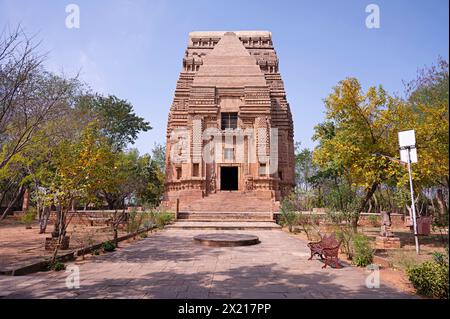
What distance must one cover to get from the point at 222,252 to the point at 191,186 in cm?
1726

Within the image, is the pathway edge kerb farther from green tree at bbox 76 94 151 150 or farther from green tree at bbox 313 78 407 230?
green tree at bbox 76 94 151 150

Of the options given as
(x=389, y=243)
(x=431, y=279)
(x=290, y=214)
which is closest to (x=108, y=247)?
(x=431, y=279)

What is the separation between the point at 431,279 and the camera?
204 inches

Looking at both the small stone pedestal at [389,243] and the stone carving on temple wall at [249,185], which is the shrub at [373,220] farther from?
the small stone pedestal at [389,243]

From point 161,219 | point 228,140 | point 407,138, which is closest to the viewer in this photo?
Result: point 407,138

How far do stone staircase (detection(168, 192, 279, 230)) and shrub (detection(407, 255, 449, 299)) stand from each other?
12.2m

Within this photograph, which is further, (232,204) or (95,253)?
(232,204)

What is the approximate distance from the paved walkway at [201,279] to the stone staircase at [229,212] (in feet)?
29.1

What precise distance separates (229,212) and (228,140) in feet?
27.5

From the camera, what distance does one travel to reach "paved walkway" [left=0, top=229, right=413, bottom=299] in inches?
206

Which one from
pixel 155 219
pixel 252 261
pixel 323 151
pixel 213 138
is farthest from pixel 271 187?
pixel 252 261

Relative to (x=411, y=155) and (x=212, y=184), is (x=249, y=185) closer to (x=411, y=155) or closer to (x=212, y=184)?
(x=212, y=184)

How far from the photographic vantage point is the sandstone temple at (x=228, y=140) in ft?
86.2

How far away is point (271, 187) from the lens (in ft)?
88.0
